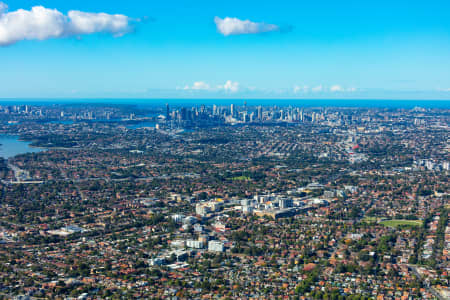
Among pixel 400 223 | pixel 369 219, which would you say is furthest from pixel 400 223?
pixel 369 219

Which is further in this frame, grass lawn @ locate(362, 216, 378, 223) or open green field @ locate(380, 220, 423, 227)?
grass lawn @ locate(362, 216, 378, 223)

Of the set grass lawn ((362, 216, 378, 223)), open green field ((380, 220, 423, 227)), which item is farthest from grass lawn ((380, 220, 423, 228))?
grass lawn ((362, 216, 378, 223))

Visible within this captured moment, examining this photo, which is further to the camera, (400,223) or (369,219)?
(369,219)

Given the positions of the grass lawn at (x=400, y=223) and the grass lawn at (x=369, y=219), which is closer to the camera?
the grass lawn at (x=400, y=223)

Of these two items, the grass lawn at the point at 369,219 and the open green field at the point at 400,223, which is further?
the grass lawn at the point at 369,219

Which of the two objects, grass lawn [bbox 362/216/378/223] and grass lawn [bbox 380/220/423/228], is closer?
grass lawn [bbox 380/220/423/228]

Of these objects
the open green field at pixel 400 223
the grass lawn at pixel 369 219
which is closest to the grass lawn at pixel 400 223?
the open green field at pixel 400 223

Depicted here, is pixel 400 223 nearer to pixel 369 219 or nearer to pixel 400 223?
pixel 400 223

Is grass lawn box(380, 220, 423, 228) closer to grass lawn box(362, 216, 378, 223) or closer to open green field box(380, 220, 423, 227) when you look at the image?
open green field box(380, 220, 423, 227)

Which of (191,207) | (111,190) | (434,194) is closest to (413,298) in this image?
(191,207)

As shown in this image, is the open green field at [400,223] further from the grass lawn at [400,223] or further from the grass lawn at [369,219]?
the grass lawn at [369,219]

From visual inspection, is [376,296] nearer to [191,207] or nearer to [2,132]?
[191,207]
